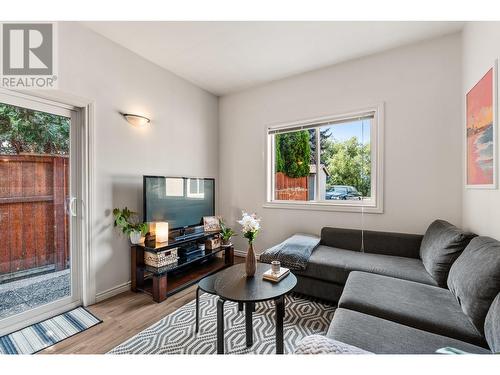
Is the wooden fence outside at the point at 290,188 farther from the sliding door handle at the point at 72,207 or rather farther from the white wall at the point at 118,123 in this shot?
the sliding door handle at the point at 72,207

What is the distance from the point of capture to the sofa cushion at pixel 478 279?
43.2 inches

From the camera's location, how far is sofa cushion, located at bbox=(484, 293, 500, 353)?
92 centimetres

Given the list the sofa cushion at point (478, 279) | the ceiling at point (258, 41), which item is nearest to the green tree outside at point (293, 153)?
the ceiling at point (258, 41)

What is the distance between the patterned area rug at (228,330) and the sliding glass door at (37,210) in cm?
99

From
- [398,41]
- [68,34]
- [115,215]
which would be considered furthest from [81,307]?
[398,41]

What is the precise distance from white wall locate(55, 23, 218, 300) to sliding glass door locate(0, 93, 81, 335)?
211mm

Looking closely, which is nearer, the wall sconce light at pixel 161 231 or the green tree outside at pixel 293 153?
the wall sconce light at pixel 161 231

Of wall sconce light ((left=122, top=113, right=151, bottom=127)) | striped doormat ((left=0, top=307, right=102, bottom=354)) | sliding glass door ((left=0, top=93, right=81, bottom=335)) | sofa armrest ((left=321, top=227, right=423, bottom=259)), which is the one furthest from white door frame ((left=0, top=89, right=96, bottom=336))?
sofa armrest ((left=321, top=227, right=423, bottom=259))

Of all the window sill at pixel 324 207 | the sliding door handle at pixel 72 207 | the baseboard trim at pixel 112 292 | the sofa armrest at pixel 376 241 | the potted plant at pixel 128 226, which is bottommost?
the baseboard trim at pixel 112 292

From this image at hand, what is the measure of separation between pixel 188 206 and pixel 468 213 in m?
2.92

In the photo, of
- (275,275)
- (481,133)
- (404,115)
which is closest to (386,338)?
(275,275)

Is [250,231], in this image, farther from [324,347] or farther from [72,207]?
[72,207]

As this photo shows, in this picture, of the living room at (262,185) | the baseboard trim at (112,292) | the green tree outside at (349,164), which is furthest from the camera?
the green tree outside at (349,164)

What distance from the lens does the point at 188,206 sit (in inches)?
110
